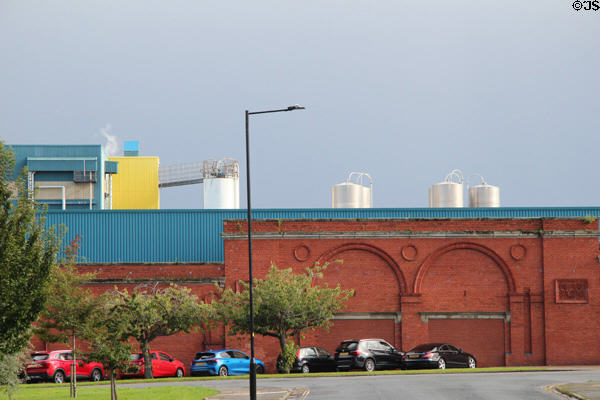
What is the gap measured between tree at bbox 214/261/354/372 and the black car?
14.2ft

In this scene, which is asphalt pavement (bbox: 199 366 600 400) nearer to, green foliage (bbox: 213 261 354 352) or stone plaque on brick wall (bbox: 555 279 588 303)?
green foliage (bbox: 213 261 354 352)

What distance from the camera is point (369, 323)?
148 feet

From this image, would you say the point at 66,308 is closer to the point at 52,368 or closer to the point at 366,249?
the point at 52,368

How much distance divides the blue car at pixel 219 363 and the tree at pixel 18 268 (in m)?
15.0

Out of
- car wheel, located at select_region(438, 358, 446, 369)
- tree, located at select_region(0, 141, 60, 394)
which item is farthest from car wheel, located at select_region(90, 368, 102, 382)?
car wheel, located at select_region(438, 358, 446, 369)

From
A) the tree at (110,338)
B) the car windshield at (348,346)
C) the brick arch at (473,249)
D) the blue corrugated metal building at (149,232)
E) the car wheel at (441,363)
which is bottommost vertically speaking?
the car wheel at (441,363)

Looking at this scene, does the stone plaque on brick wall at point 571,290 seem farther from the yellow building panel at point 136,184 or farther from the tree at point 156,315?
the yellow building panel at point 136,184

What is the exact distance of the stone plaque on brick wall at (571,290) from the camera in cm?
4475

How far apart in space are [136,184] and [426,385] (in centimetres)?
4679

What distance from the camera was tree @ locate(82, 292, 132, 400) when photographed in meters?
25.0

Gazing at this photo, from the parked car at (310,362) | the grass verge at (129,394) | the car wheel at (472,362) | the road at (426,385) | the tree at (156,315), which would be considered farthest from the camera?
the car wheel at (472,362)

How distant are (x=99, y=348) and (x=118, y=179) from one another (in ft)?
154

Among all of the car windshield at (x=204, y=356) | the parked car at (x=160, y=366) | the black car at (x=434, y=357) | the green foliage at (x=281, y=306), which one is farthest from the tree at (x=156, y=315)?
the black car at (x=434, y=357)

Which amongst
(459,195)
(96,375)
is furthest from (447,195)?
(96,375)
